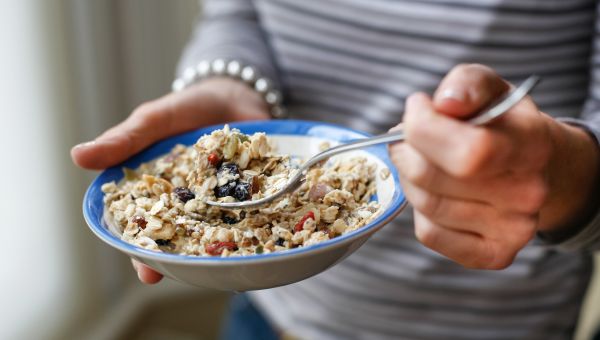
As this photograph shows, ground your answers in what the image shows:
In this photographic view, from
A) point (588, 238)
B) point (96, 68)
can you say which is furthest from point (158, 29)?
point (588, 238)

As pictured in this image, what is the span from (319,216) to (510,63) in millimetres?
398

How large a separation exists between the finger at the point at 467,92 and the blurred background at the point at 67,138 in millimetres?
844

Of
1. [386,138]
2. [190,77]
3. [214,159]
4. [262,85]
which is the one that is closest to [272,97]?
[262,85]

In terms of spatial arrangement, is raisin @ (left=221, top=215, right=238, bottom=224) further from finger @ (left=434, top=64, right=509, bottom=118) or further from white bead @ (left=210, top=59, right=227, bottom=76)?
white bead @ (left=210, top=59, right=227, bottom=76)

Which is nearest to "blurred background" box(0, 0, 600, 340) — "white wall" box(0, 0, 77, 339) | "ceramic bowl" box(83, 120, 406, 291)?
"white wall" box(0, 0, 77, 339)

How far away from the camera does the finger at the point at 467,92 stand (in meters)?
0.45

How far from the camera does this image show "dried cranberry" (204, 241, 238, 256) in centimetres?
56

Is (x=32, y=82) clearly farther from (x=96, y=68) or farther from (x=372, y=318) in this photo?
(x=372, y=318)

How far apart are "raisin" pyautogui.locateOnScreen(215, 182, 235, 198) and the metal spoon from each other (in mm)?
13

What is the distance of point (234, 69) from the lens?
940 millimetres

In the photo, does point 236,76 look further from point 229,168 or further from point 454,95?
point 454,95

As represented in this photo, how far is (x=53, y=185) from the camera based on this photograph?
1.22 metres

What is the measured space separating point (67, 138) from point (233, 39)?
448mm

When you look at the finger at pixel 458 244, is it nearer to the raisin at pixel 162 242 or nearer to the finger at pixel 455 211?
the finger at pixel 455 211
